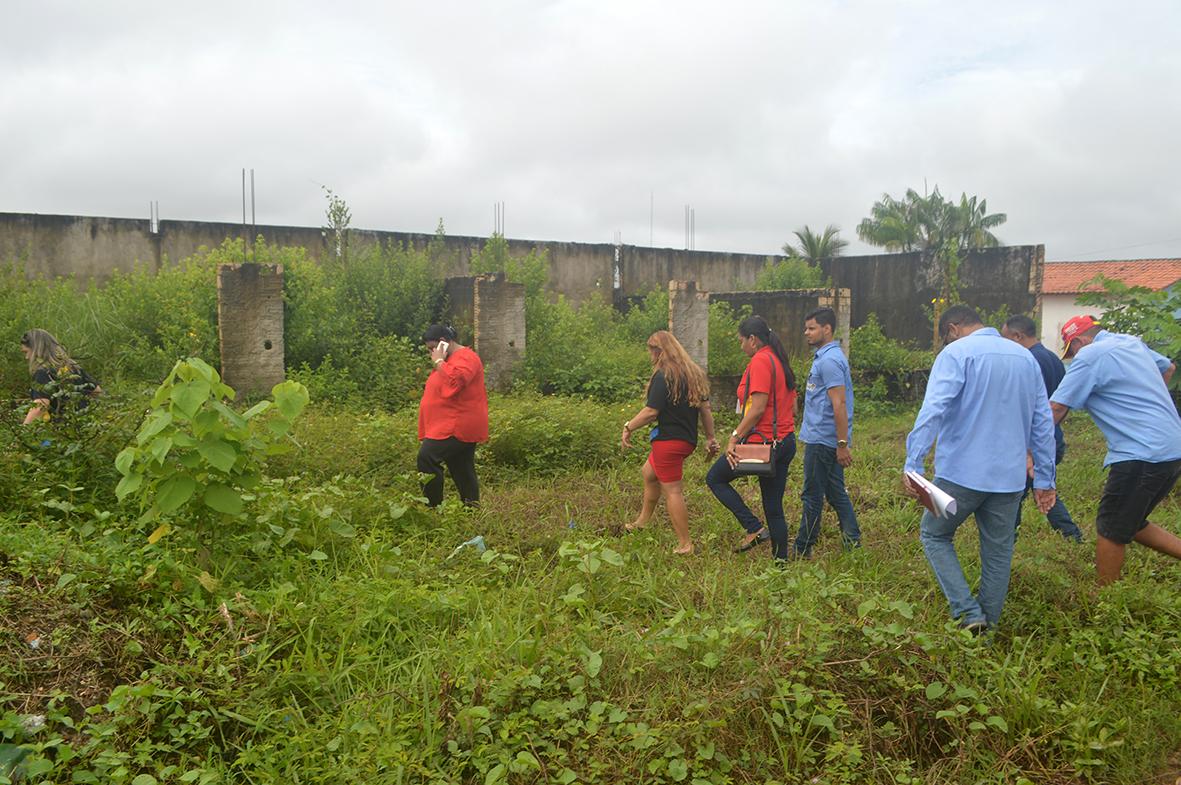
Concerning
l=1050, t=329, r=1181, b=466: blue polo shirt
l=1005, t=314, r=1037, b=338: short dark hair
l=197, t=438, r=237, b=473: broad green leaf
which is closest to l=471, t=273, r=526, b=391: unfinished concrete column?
l=1005, t=314, r=1037, b=338: short dark hair

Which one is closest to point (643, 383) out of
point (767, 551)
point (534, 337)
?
point (534, 337)

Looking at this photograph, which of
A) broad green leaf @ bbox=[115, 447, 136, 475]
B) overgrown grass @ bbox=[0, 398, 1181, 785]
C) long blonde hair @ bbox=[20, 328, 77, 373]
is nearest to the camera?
overgrown grass @ bbox=[0, 398, 1181, 785]

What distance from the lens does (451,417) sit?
6.19 m

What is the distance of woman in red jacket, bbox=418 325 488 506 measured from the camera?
20.2 feet

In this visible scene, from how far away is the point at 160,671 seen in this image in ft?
10.7

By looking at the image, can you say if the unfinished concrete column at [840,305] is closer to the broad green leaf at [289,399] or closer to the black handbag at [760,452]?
the black handbag at [760,452]

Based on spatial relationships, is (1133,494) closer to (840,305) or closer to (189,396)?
(189,396)

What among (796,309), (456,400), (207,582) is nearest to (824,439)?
(456,400)

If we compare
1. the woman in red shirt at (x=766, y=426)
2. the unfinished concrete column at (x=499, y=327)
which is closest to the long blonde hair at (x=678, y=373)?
the woman in red shirt at (x=766, y=426)

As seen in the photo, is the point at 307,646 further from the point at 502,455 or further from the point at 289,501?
the point at 502,455

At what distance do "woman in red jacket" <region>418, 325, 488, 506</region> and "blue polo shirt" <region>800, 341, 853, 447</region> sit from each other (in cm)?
238

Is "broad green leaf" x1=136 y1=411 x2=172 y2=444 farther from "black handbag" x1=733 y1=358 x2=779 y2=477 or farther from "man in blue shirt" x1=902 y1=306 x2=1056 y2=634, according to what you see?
"man in blue shirt" x1=902 y1=306 x2=1056 y2=634

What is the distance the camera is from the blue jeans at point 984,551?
406 centimetres

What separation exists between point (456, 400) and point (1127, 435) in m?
4.27
